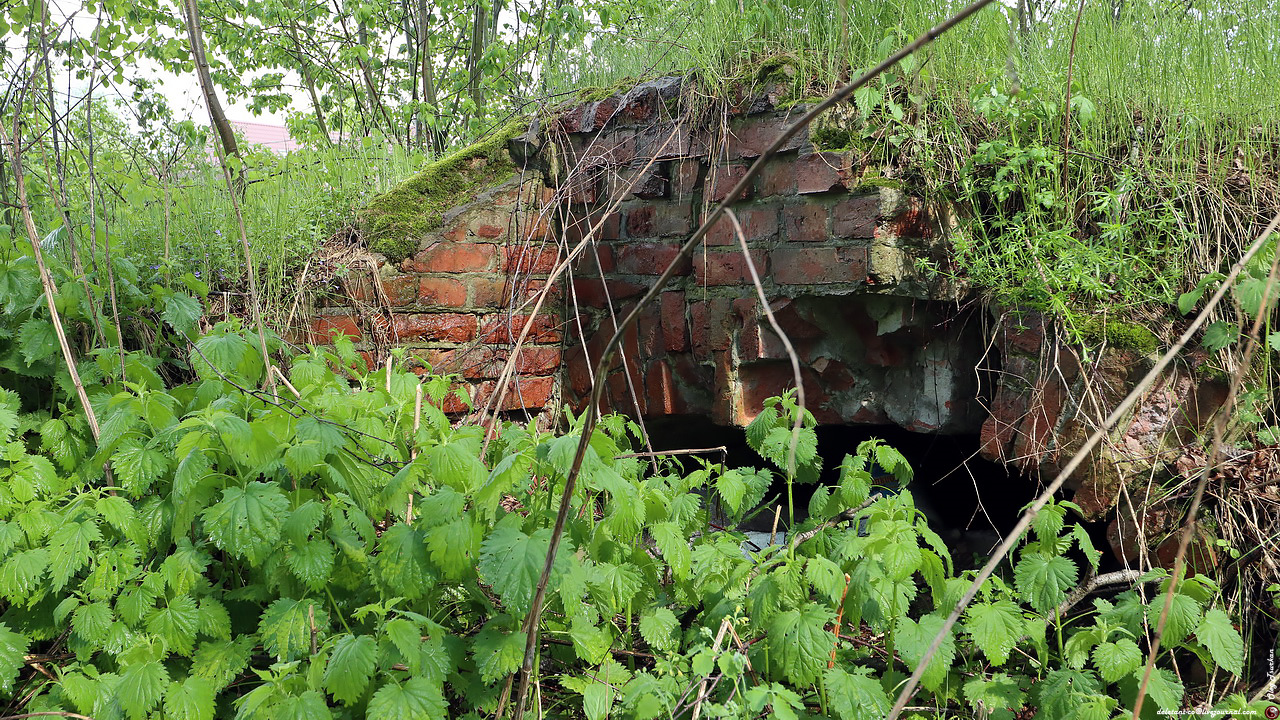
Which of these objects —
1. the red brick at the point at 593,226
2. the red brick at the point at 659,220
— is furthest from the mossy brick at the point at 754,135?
the red brick at the point at 593,226

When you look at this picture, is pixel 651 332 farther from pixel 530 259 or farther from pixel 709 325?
pixel 530 259

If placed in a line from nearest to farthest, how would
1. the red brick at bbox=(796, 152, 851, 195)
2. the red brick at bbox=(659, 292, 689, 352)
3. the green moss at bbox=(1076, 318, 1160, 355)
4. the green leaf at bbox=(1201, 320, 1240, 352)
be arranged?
the green leaf at bbox=(1201, 320, 1240, 352), the green moss at bbox=(1076, 318, 1160, 355), the red brick at bbox=(796, 152, 851, 195), the red brick at bbox=(659, 292, 689, 352)

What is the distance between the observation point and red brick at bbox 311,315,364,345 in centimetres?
233

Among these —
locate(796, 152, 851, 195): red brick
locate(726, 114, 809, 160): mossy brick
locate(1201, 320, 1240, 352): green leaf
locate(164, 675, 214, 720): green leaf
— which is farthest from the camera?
locate(726, 114, 809, 160): mossy brick

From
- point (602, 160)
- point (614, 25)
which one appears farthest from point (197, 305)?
point (614, 25)

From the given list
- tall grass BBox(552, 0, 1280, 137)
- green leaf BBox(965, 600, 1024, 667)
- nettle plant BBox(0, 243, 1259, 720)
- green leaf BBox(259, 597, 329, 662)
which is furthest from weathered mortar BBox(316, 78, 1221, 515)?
green leaf BBox(259, 597, 329, 662)

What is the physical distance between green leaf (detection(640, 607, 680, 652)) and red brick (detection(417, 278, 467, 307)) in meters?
1.34

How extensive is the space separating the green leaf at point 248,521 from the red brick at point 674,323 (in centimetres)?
123

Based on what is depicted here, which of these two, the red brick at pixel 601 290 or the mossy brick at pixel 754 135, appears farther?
the red brick at pixel 601 290

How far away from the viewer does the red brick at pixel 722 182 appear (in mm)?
2125

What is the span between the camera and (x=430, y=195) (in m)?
2.50

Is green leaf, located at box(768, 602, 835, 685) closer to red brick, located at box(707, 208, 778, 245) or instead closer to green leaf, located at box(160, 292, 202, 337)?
red brick, located at box(707, 208, 778, 245)

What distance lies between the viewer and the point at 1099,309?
1.69 m

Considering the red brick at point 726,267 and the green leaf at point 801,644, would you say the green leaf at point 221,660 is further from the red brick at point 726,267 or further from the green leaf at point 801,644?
the red brick at point 726,267
